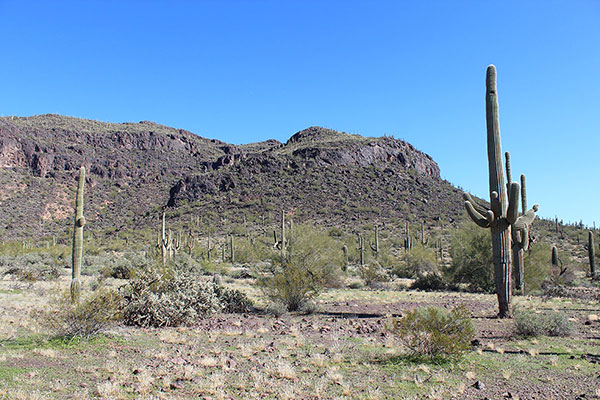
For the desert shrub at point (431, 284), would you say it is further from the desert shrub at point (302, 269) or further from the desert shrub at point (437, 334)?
the desert shrub at point (437, 334)

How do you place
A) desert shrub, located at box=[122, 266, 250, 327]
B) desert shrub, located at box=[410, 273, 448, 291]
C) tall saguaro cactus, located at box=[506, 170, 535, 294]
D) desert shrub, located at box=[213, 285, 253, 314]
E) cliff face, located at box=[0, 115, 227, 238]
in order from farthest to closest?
1. cliff face, located at box=[0, 115, 227, 238]
2. desert shrub, located at box=[410, 273, 448, 291]
3. tall saguaro cactus, located at box=[506, 170, 535, 294]
4. desert shrub, located at box=[213, 285, 253, 314]
5. desert shrub, located at box=[122, 266, 250, 327]

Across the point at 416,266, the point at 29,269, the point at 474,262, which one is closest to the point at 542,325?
the point at 474,262

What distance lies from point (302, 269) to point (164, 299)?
6.22m

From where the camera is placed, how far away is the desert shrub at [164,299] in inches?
455

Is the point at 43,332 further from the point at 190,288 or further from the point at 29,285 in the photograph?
the point at 29,285

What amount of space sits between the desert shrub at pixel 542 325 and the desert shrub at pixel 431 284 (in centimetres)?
1325

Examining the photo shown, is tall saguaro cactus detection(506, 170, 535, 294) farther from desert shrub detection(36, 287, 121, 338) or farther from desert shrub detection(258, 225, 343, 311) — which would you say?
desert shrub detection(36, 287, 121, 338)

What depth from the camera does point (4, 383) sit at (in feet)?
→ 20.6

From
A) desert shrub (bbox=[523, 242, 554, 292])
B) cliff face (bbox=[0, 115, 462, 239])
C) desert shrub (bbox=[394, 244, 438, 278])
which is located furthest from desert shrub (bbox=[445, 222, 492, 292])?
cliff face (bbox=[0, 115, 462, 239])

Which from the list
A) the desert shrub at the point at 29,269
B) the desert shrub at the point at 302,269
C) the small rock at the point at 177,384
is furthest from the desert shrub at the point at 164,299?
the desert shrub at the point at 29,269

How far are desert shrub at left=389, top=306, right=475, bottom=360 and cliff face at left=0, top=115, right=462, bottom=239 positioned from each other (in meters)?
52.8

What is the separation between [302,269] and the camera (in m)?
16.7

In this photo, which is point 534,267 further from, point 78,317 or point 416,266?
point 78,317

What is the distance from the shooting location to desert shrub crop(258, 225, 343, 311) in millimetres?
14922
